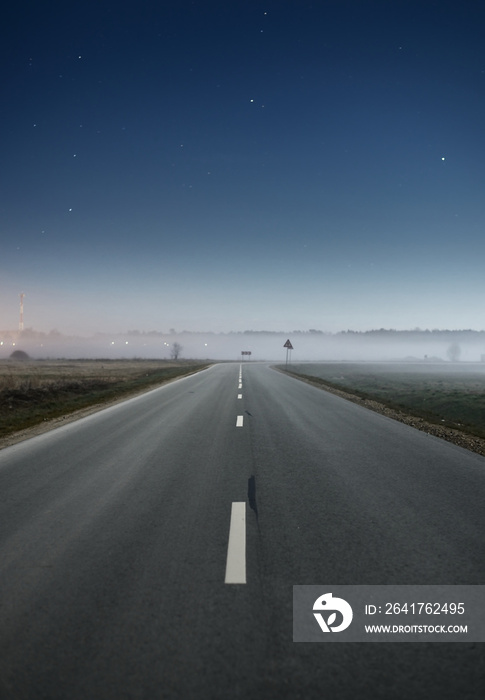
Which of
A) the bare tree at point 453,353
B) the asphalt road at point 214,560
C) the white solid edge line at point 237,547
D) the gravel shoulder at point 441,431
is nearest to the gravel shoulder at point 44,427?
the asphalt road at point 214,560

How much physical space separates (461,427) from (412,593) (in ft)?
31.6

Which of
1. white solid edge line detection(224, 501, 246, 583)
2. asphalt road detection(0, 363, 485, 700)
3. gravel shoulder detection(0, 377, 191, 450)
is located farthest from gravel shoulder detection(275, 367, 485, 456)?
gravel shoulder detection(0, 377, 191, 450)

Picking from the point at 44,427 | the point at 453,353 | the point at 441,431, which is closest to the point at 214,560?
the point at 441,431

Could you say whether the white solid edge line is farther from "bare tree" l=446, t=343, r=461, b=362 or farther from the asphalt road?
"bare tree" l=446, t=343, r=461, b=362

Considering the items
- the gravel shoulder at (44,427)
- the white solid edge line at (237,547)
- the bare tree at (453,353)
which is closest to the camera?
the white solid edge line at (237,547)

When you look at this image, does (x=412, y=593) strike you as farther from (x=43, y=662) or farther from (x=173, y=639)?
(x=43, y=662)

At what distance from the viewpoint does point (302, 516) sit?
471 cm

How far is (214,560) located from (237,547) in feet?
1.08

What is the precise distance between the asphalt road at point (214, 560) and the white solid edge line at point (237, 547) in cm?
7

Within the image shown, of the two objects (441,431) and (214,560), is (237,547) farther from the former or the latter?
(441,431)

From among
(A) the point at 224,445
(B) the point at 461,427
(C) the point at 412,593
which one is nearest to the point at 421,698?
(C) the point at 412,593

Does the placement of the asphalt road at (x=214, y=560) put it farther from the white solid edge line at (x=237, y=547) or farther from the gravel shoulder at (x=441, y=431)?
the gravel shoulder at (x=441, y=431)

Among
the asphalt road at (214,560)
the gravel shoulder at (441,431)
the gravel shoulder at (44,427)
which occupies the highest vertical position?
the asphalt road at (214,560)

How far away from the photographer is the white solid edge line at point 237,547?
3.39 m
